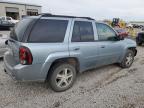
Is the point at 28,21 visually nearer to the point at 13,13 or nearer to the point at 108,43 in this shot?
the point at 108,43

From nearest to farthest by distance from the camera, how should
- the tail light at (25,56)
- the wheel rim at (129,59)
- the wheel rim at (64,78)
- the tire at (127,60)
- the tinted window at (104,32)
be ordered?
the tail light at (25,56)
the wheel rim at (64,78)
the tinted window at (104,32)
the tire at (127,60)
the wheel rim at (129,59)

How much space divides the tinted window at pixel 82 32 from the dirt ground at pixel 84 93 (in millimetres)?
1255

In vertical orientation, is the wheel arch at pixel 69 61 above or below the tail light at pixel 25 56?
below

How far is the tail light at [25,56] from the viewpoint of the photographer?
321 centimetres

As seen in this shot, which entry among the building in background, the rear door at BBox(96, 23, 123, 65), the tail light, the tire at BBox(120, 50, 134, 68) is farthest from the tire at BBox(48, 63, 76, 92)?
the building in background

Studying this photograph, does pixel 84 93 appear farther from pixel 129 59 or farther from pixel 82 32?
pixel 129 59

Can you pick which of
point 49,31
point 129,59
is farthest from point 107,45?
point 49,31

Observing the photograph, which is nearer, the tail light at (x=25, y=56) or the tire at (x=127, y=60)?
the tail light at (x=25, y=56)

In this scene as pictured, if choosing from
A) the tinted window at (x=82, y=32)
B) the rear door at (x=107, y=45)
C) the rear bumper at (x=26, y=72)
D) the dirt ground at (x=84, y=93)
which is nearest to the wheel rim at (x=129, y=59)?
the rear door at (x=107, y=45)

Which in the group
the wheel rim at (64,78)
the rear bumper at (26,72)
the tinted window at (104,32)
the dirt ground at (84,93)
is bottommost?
the dirt ground at (84,93)

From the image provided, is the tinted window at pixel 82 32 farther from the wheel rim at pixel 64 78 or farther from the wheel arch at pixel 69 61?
the wheel rim at pixel 64 78


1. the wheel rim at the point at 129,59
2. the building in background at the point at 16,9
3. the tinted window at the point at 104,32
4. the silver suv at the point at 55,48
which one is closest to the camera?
the silver suv at the point at 55,48

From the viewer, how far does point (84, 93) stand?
153 inches

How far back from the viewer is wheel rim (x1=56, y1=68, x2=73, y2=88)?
388 cm
